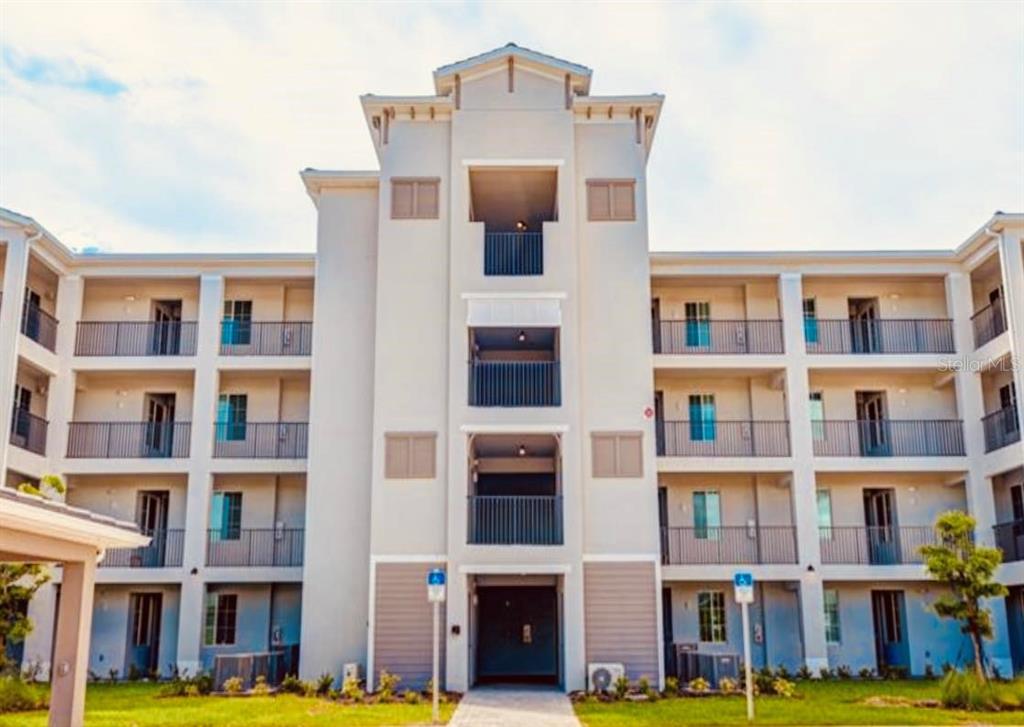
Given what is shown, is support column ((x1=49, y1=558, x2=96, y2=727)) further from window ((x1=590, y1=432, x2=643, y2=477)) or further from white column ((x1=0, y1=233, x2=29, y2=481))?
white column ((x1=0, y1=233, x2=29, y2=481))

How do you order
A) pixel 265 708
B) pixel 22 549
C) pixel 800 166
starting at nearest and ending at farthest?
pixel 22 549 → pixel 265 708 → pixel 800 166

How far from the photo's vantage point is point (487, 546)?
23.7 m

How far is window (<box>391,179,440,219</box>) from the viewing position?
26.0 m

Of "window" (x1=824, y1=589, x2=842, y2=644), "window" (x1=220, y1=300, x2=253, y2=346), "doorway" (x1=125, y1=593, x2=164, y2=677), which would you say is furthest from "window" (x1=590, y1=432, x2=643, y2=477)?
"doorway" (x1=125, y1=593, x2=164, y2=677)

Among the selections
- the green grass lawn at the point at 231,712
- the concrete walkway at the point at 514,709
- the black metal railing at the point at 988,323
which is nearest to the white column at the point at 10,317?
the green grass lawn at the point at 231,712

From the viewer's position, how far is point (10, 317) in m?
26.1

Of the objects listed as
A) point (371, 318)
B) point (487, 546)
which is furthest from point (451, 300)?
point (487, 546)

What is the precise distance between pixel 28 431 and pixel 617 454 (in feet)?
54.6

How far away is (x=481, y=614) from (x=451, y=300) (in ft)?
31.8

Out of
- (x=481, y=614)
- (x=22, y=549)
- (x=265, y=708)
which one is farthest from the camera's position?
(x=481, y=614)

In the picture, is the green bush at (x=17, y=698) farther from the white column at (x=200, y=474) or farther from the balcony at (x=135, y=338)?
the balcony at (x=135, y=338)

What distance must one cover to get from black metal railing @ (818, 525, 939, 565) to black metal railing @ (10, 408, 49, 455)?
22.5 meters

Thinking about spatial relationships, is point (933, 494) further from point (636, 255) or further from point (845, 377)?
point (636, 255)

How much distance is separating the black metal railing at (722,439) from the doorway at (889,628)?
17.7ft
